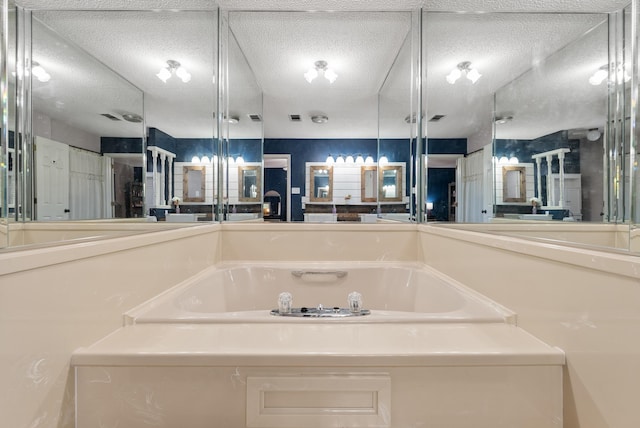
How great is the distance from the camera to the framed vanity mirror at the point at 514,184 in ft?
4.30

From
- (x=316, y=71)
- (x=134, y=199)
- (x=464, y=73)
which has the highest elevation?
(x=316, y=71)

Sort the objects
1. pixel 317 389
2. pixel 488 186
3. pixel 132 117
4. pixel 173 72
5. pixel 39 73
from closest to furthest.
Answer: pixel 317 389 < pixel 39 73 < pixel 132 117 < pixel 488 186 < pixel 173 72

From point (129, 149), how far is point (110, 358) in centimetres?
81

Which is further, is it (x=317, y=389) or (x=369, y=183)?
(x=369, y=183)

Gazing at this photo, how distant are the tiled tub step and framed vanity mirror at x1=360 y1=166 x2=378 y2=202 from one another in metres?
1.69

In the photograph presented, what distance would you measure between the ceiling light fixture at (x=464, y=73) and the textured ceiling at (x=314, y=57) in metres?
0.04

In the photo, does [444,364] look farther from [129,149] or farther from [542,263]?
[129,149]

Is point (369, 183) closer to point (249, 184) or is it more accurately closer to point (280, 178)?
point (280, 178)

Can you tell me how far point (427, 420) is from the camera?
2.45ft

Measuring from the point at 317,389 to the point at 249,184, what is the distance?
1726 mm

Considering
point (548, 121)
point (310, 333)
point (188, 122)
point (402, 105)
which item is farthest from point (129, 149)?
point (402, 105)

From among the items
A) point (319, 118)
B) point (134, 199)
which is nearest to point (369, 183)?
point (319, 118)

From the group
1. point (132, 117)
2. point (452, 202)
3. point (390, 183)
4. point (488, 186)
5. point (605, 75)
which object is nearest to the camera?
point (605, 75)

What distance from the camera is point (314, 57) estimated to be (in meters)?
2.44
